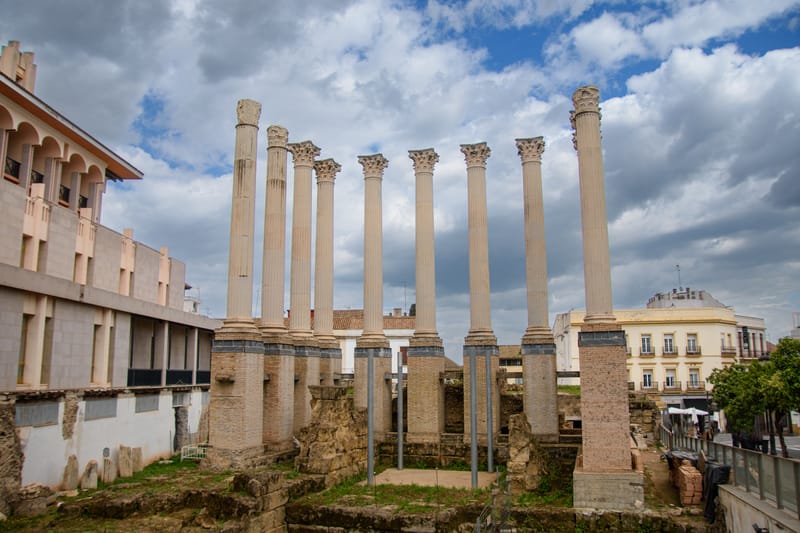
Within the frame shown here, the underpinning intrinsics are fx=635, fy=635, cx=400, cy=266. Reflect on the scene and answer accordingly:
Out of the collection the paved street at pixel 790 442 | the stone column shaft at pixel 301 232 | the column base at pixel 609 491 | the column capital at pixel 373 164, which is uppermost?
the column capital at pixel 373 164

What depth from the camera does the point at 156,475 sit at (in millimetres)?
20484

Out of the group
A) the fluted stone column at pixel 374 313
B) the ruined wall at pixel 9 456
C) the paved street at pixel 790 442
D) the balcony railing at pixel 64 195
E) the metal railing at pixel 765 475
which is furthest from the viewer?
the paved street at pixel 790 442

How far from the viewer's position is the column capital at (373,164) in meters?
26.3

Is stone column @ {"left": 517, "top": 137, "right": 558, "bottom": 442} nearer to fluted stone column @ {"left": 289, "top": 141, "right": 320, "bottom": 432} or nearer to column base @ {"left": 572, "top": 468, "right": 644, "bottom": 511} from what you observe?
column base @ {"left": 572, "top": 468, "right": 644, "bottom": 511}

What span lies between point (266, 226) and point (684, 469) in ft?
53.2

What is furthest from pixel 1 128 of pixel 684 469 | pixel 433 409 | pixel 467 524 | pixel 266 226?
pixel 684 469

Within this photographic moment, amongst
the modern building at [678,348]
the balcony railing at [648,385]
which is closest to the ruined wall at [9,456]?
the modern building at [678,348]

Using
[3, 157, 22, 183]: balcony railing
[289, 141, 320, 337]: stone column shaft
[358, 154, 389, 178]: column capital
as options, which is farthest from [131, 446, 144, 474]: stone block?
[358, 154, 389, 178]: column capital

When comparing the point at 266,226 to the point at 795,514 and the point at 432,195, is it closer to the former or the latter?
the point at 432,195

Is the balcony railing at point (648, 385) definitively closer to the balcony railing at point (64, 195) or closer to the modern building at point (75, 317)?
the modern building at point (75, 317)

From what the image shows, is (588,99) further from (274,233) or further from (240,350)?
(240,350)

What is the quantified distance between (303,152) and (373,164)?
301 centimetres

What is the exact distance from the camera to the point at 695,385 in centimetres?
4466

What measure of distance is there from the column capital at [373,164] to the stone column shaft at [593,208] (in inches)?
382
